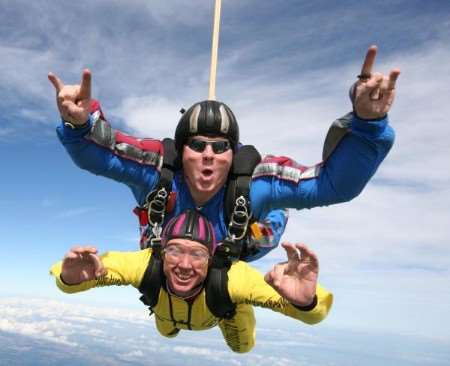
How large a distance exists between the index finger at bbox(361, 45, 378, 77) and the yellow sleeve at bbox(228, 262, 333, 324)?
1643 millimetres

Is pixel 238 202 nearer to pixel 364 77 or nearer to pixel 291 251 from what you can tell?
pixel 291 251

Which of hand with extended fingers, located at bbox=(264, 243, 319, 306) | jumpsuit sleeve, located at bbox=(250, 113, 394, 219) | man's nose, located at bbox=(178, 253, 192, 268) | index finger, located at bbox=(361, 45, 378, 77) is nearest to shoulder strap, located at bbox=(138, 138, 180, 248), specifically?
man's nose, located at bbox=(178, 253, 192, 268)

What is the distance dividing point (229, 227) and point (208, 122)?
3.02 ft

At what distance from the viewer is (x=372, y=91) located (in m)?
2.91

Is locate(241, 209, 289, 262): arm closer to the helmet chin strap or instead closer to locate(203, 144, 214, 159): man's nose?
the helmet chin strap

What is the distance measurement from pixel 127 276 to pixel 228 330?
5.16 ft

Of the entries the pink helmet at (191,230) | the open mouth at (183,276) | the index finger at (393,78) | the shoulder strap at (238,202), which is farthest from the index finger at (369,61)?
the open mouth at (183,276)

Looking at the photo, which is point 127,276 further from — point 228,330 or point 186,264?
point 228,330

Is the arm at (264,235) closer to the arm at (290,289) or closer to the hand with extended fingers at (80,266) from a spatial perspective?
the arm at (290,289)

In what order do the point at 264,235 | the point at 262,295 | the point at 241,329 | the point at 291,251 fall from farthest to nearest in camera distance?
the point at 241,329 → the point at 264,235 → the point at 262,295 → the point at 291,251

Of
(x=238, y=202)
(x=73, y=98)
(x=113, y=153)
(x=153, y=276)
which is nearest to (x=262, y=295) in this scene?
(x=238, y=202)

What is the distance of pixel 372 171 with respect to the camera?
Answer: 11.4ft

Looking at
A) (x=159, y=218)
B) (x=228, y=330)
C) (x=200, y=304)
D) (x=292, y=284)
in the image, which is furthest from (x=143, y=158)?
(x=228, y=330)

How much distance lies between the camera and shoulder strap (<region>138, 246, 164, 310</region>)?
3.96 m
